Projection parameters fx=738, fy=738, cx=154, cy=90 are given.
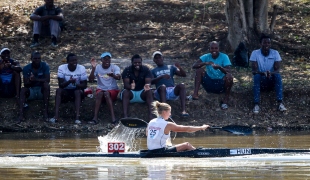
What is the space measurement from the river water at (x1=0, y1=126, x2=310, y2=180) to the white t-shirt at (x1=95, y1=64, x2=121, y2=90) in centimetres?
187

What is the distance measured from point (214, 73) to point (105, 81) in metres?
2.58

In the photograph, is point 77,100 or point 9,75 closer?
point 77,100

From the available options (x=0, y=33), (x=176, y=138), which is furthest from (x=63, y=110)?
(x=0, y=33)

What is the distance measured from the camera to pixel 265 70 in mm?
17344

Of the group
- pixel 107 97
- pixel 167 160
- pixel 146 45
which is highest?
pixel 146 45

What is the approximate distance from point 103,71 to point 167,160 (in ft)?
16.0

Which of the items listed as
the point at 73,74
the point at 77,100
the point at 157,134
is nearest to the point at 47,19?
the point at 73,74

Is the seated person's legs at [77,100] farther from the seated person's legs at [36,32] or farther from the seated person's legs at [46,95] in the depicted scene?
the seated person's legs at [36,32]

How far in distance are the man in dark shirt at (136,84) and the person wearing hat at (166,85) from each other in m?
0.23

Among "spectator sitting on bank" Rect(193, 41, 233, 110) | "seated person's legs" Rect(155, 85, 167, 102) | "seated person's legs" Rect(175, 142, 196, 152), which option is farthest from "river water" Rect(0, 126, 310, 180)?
"spectator sitting on bank" Rect(193, 41, 233, 110)

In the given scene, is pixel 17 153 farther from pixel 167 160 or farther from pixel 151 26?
pixel 151 26

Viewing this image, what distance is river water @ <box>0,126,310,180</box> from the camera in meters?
11.0

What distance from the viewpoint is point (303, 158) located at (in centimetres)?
1216

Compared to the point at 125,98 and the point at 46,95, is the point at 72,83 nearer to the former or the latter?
the point at 46,95
